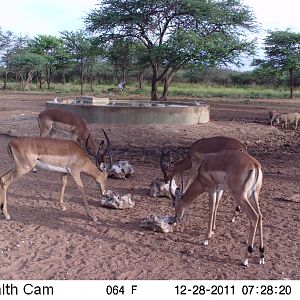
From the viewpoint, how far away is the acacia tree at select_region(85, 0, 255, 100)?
25.6 m

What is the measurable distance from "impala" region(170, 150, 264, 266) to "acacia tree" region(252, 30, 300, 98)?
36.0m

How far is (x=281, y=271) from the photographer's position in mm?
4801

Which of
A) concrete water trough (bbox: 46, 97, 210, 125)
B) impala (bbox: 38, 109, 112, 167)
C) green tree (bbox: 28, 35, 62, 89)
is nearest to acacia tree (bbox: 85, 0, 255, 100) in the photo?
concrete water trough (bbox: 46, 97, 210, 125)

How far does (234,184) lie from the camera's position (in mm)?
5133

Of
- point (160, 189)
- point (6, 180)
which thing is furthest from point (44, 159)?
point (160, 189)

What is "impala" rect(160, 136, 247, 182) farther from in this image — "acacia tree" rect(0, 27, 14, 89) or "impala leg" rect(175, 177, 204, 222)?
"acacia tree" rect(0, 27, 14, 89)

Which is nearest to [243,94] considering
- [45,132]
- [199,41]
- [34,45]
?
[199,41]

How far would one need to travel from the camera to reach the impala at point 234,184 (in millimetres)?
5051

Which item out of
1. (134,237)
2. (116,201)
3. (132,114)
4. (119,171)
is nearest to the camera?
(134,237)

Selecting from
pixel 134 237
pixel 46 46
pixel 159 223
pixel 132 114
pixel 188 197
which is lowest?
pixel 134 237

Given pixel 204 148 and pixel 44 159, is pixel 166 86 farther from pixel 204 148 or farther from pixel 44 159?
pixel 44 159

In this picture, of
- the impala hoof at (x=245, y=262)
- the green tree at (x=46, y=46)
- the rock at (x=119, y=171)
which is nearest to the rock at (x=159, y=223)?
the impala hoof at (x=245, y=262)

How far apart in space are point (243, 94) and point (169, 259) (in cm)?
3622

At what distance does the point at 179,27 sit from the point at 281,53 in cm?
1749
